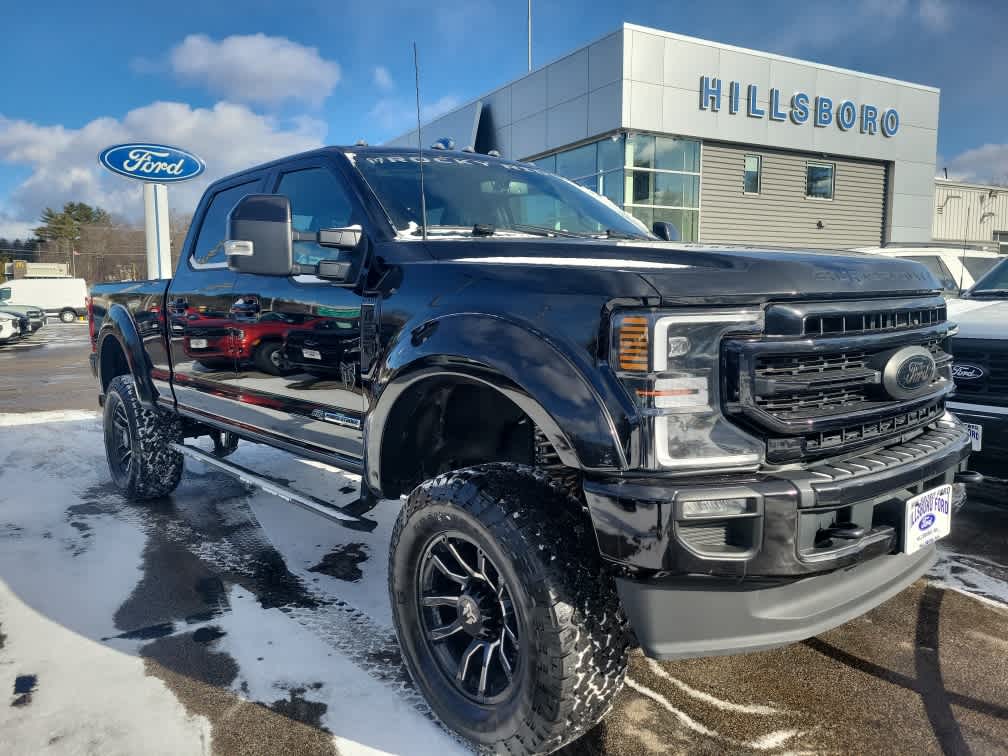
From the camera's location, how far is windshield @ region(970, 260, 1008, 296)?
485cm

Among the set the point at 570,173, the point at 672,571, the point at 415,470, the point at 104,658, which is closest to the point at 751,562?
the point at 672,571

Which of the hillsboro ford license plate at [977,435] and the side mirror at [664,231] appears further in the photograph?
the side mirror at [664,231]

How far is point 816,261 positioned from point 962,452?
0.88 metres

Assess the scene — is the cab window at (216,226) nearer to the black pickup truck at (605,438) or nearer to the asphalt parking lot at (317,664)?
the black pickup truck at (605,438)

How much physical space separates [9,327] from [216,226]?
61.6ft

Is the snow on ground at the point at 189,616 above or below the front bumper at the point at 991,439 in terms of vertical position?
below

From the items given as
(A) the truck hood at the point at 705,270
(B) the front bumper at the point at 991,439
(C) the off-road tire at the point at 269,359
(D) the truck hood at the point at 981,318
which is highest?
(A) the truck hood at the point at 705,270

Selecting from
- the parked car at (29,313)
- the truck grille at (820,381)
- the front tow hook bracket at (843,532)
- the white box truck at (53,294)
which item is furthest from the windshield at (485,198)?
the white box truck at (53,294)

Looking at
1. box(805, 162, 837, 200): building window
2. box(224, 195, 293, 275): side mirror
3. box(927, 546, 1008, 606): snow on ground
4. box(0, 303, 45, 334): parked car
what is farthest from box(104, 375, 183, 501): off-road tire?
box(0, 303, 45, 334): parked car

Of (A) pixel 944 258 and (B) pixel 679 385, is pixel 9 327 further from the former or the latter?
(B) pixel 679 385

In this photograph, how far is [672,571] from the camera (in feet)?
5.90

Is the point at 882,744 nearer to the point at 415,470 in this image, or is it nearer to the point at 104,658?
the point at 415,470

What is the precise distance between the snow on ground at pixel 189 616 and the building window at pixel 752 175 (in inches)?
621

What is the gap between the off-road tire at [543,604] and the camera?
1.93 m
